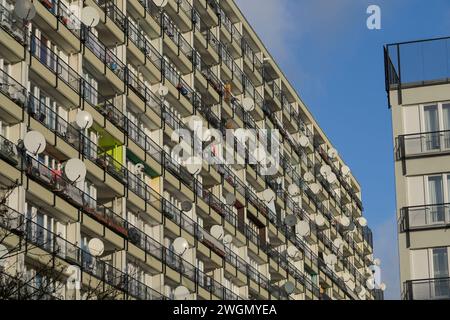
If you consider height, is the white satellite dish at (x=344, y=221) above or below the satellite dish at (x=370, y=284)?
above

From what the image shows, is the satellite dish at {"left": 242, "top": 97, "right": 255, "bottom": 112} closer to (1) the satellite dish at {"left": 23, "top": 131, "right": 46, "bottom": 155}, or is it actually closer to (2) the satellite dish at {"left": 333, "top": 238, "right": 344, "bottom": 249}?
(2) the satellite dish at {"left": 333, "top": 238, "right": 344, "bottom": 249}

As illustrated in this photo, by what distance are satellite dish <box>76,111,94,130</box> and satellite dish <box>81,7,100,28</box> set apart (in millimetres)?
5168

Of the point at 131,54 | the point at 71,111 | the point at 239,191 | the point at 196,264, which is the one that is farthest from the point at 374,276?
the point at 71,111

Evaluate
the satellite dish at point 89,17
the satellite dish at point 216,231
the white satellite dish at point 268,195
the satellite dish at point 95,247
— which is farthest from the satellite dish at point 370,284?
the satellite dish at point 89,17

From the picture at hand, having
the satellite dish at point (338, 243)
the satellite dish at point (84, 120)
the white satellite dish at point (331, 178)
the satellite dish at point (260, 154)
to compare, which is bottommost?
the satellite dish at point (84, 120)

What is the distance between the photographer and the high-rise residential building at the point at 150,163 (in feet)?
153

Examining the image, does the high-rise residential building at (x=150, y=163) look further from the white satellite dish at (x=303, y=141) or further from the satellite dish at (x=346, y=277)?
the satellite dish at (x=346, y=277)

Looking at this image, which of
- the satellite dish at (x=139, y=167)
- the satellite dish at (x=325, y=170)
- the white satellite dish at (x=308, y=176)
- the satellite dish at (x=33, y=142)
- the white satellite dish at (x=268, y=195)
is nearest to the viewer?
the satellite dish at (x=33, y=142)

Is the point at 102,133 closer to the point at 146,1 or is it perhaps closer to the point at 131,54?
the point at 131,54

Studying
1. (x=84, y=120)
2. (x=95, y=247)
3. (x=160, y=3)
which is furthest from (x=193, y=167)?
(x=84, y=120)

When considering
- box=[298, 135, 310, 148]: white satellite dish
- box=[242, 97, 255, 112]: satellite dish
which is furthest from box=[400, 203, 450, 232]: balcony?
box=[298, 135, 310, 148]: white satellite dish

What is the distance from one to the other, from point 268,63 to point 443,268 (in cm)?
4903

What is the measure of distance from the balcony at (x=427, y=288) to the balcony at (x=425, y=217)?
2.22 meters

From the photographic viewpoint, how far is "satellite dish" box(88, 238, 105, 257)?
169 feet
